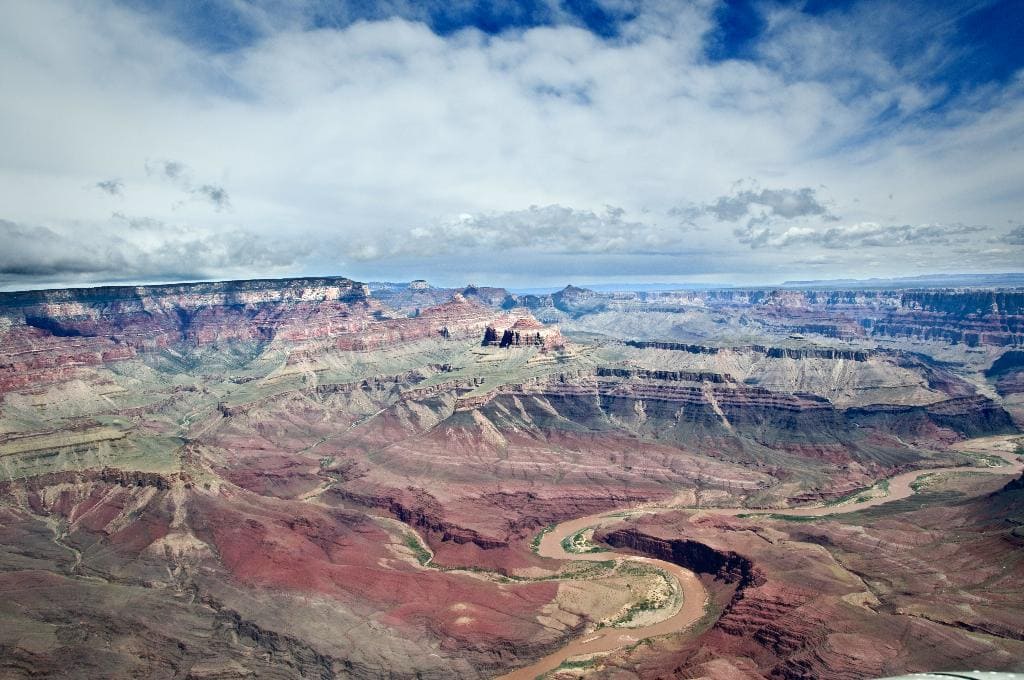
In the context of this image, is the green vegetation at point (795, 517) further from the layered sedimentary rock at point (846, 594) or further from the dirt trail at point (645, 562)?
the layered sedimentary rock at point (846, 594)

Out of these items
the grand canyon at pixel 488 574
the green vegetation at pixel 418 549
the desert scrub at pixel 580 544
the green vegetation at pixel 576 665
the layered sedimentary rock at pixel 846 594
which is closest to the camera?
the layered sedimentary rock at pixel 846 594

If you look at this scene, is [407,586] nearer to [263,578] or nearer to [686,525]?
[263,578]

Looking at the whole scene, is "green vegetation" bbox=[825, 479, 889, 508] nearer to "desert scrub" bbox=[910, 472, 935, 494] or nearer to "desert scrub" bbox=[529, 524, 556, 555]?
"desert scrub" bbox=[910, 472, 935, 494]

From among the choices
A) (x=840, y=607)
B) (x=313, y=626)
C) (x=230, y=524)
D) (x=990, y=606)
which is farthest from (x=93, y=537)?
(x=990, y=606)

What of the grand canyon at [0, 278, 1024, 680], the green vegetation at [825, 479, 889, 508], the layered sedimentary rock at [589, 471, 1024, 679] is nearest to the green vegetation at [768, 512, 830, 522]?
the grand canyon at [0, 278, 1024, 680]

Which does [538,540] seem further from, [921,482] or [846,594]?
[921,482]

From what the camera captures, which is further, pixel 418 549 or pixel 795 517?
pixel 795 517

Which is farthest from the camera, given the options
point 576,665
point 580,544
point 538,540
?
point 538,540

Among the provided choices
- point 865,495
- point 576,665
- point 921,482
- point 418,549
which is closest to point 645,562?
point 576,665

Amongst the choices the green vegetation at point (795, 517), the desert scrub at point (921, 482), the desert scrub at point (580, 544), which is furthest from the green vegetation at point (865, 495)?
the desert scrub at point (580, 544)
